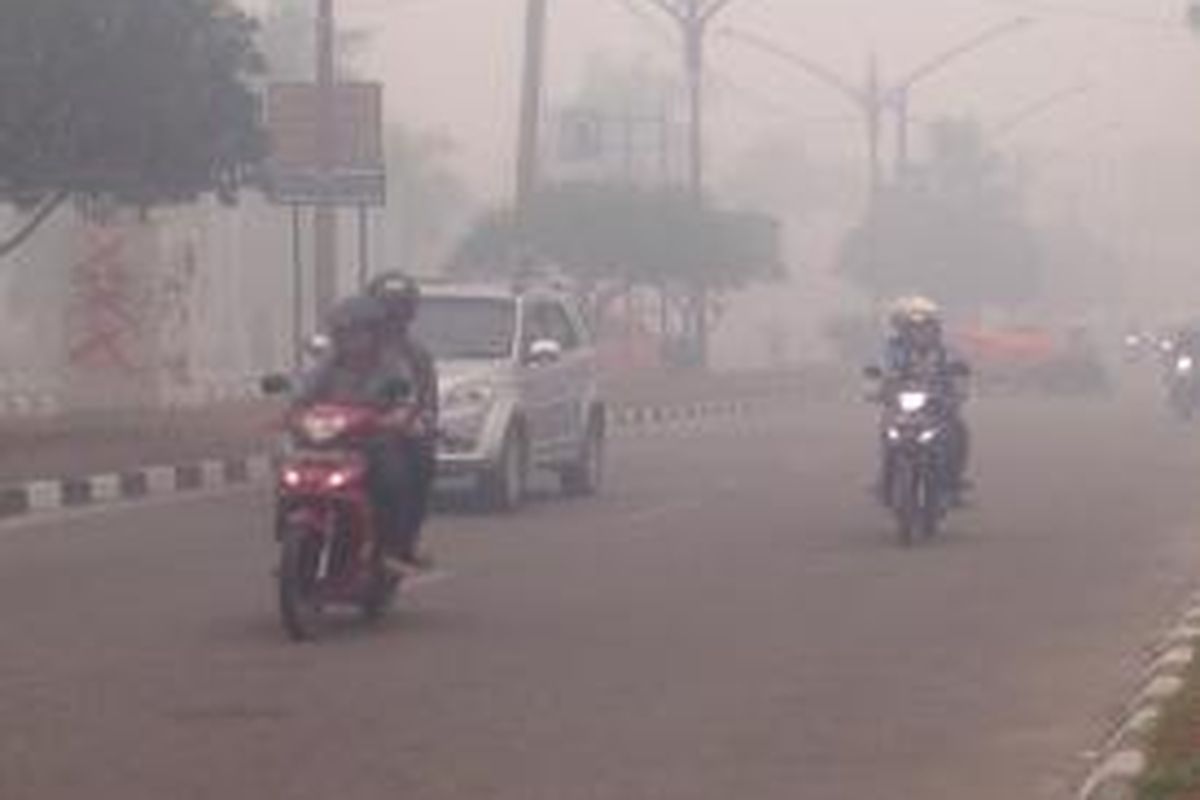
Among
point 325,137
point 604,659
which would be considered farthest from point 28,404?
point 604,659

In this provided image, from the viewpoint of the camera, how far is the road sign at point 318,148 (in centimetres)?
3862

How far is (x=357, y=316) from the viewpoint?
1666cm

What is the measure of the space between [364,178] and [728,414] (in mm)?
17833

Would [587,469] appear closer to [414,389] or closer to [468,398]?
[468,398]

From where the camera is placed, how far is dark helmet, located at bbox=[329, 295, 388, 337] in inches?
656

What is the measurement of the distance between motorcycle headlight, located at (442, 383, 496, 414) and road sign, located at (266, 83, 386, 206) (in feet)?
41.1

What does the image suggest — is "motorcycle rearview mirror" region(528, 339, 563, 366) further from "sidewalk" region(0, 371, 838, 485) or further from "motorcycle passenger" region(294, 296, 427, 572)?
"motorcycle passenger" region(294, 296, 427, 572)

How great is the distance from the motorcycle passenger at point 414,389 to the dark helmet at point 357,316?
5 cm

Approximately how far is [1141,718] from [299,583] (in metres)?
4.69

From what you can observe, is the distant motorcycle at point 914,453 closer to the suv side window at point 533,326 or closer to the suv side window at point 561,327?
the suv side window at point 533,326

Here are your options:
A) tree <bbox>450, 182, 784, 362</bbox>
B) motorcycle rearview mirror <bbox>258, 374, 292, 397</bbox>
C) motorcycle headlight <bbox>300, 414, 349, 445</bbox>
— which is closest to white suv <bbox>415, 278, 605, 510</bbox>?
motorcycle rearview mirror <bbox>258, 374, 292, 397</bbox>

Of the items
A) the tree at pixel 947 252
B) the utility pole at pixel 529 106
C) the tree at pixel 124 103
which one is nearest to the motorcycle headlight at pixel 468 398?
the tree at pixel 124 103

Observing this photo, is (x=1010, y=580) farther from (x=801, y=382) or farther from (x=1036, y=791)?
(x=801, y=382)

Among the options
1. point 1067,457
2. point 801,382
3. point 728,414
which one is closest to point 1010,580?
point 1067,457
